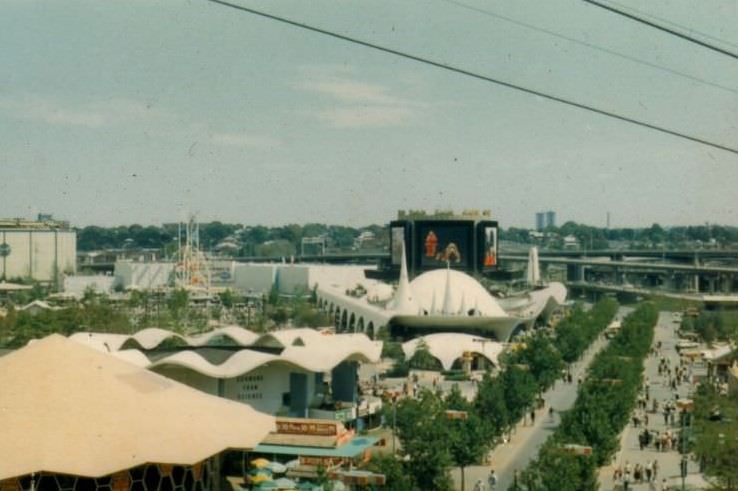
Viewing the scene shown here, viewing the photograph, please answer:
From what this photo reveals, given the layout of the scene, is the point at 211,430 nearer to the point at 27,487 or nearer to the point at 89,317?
the point at 27,487

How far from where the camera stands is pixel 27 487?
18641mm

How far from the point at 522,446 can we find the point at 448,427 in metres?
7.00

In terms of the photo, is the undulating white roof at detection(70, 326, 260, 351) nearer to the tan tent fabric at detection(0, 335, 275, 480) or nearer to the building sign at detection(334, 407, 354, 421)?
the building sign at detection(334, 407, 354, 421)

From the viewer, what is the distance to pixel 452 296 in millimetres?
69812

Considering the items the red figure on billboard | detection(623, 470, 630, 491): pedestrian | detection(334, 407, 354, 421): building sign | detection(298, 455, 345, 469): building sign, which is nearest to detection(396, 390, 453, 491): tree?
detection(298, 455, 345, 469): building sign

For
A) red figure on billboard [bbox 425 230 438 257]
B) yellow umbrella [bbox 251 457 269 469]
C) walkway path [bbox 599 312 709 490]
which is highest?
red figure on billboard [bbox 425 230 438 257]

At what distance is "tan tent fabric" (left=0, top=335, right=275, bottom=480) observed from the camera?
18203 millimetres

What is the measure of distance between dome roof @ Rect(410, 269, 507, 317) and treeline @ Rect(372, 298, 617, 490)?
2728cm

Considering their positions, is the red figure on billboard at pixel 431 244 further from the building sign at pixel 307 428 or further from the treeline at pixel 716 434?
the building sign at pixel 307 428

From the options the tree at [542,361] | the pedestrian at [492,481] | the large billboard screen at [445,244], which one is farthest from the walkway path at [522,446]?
the large billboard screen at [445,244]

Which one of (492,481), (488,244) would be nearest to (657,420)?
(492,481)

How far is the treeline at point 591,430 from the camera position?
2234 cm

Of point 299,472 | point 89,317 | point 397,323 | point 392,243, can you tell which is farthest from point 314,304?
point 299,472

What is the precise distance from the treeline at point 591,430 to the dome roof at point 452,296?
26992 mm
